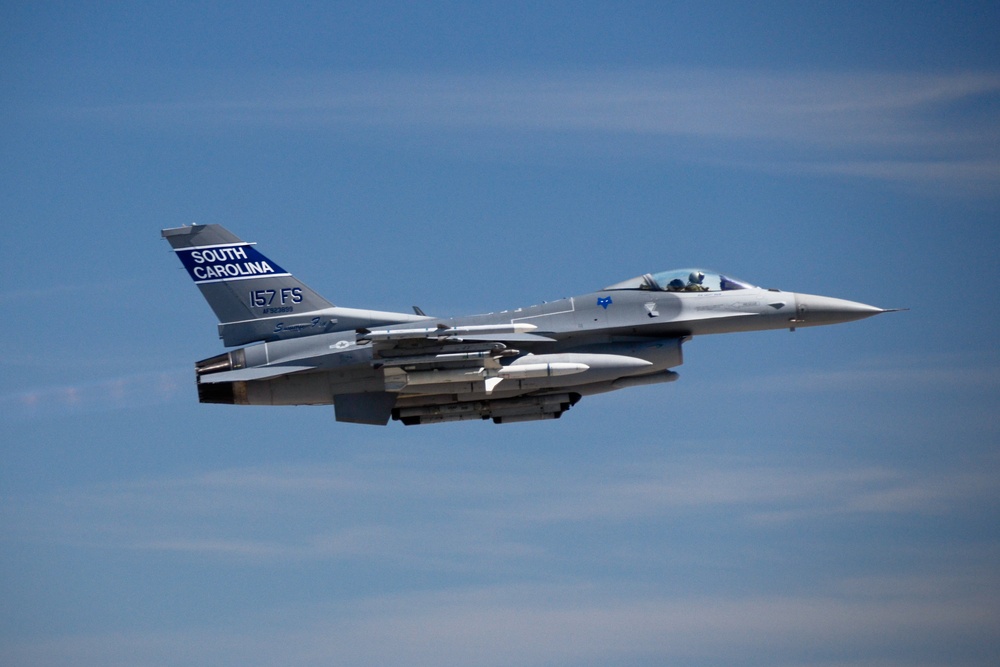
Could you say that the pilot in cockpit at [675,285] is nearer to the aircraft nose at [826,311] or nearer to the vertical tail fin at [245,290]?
the aircraft nose at [826,311]

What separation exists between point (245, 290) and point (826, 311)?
1310 cm

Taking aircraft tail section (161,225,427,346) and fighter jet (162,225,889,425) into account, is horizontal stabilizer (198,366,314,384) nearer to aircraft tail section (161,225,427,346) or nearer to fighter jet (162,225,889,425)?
fighter jet (162,225,889,425)

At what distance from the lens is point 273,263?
2917 centimetres

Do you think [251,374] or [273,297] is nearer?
[251,374]

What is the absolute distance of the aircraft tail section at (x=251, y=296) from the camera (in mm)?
28547

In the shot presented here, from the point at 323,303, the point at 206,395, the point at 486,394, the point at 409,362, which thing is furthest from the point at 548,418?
the point at 206,395

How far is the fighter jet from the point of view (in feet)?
89.7

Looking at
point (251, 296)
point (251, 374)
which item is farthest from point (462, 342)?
point (251, 296)

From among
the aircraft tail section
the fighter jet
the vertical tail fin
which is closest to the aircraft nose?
the fighter jet

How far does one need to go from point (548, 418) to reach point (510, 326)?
2.66m

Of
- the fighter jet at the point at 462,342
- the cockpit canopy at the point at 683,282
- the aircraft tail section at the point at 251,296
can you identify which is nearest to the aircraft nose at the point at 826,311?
the fighter jet at the point at 462,342

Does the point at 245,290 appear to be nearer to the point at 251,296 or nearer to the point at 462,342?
the point at 251,296

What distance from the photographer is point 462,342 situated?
26859 millimetres

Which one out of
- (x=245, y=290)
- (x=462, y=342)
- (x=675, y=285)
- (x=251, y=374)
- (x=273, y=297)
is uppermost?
(x=245, y=290)
